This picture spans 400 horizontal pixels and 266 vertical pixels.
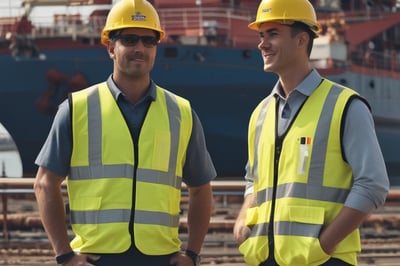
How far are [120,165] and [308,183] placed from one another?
0.70 m

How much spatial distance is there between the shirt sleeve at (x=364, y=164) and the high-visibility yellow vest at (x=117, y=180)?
0.69m

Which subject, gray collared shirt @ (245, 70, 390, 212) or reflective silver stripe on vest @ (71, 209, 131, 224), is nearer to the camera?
gray collared shirt @ (245, 70, 390, 212)

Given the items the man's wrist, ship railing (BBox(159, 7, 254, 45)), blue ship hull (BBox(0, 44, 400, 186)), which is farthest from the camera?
ship railing (BBox(159, 7, 254, 45))

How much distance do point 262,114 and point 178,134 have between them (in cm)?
33

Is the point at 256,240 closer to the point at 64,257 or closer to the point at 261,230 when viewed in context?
the point at 261,230

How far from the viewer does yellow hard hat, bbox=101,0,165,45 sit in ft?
12.4

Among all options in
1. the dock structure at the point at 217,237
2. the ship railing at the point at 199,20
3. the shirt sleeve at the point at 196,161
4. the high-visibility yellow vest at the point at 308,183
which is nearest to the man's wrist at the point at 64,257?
the shirt sleeve at the point at 196,161

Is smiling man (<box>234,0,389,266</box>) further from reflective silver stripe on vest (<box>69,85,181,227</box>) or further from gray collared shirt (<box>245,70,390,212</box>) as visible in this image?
reflective silver stripe on vest (<box>69,85,181,227</box>)

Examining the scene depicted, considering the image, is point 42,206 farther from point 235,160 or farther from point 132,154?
point 235,160

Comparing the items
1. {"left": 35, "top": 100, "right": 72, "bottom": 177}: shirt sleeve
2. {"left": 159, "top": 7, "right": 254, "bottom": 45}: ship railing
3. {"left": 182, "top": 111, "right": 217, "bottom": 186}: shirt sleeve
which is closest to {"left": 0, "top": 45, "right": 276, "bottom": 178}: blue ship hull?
{"left": 159, "top": 7, "right": 254, "bottom": 45}: ship railing

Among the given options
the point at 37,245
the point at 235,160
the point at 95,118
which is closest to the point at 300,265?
the point at 95,118

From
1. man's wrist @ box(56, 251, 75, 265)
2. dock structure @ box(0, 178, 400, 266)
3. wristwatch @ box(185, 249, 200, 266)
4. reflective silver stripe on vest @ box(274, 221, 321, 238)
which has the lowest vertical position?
dock structure @ box(0, 178, 400, 266)

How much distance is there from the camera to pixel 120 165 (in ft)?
12.2

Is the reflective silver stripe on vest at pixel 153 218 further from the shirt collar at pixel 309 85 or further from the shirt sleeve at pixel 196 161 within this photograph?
the shirt collar at pixel 309 85
